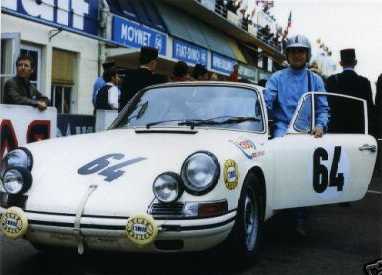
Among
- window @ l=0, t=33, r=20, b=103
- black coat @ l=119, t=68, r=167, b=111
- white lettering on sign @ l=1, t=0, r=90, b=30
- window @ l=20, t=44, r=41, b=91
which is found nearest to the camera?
black coat @ l=119, t=68, r=167, b=111

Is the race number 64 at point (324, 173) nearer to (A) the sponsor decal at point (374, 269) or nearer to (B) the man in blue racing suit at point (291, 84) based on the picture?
(B) the man in blue racing suit at point (291, 84)

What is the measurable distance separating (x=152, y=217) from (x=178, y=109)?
1.68 meters

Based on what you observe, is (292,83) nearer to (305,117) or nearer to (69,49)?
(305,117)

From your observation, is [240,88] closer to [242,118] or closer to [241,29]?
[242,118]

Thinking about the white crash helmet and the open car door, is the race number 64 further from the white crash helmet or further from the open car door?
the white crash helmet

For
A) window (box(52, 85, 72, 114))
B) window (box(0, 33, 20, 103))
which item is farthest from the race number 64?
window (box(52, 85, 72, 114))

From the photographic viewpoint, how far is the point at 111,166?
3.94m

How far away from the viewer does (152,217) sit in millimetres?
3529

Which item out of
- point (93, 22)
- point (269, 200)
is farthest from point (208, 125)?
point (93, 22)

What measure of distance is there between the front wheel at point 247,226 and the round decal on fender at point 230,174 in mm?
151

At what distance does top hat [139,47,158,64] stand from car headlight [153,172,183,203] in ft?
10.8

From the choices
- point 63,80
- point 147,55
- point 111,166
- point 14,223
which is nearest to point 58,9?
point 63,80

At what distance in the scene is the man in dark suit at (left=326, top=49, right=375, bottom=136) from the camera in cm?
807

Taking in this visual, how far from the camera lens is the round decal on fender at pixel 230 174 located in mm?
3801
